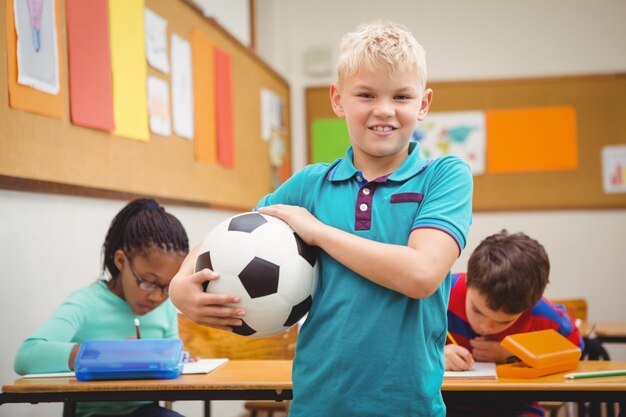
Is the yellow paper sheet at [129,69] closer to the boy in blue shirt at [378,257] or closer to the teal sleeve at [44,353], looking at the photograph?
the teal sleeve at [44,353]

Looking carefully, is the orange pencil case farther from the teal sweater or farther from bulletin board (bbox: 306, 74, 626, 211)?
bulletin board (bbox: 306, 74, 626, 211)

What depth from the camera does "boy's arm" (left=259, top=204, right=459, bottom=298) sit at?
3.92ft

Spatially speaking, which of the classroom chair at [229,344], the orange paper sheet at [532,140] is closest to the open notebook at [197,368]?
the classroom chair at [229,344]

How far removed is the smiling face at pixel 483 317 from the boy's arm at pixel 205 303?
1.11 meters

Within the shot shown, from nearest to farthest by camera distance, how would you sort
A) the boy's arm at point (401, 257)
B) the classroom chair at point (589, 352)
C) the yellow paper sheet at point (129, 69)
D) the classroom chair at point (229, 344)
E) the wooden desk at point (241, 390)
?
1. the boy's arm at point (401, 257)
2. the wooden desk at point (241, 390)
3. the classroom chair at point (589, 352)
4. the classroom chair at point (229, 344)
5. the yellow paper sheet at point (129, 69)

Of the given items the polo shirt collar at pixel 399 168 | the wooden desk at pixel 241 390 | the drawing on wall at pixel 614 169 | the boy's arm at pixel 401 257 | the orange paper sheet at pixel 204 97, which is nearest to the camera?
the boy's arm at pixel 401 257

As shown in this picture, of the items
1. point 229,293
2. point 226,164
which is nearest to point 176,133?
point 226,164

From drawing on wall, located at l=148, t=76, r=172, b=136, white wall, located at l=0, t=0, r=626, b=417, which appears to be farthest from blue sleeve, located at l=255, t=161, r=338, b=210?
white wall, located at l=0, t=0, r=626, b=417

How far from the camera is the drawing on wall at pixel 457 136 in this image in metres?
5.61

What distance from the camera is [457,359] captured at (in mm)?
1980

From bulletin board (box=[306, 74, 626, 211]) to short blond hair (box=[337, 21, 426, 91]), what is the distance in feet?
14.5

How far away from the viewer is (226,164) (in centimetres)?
400

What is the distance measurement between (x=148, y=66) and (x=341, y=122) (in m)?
2.89

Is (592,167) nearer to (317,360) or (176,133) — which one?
(176,133)
